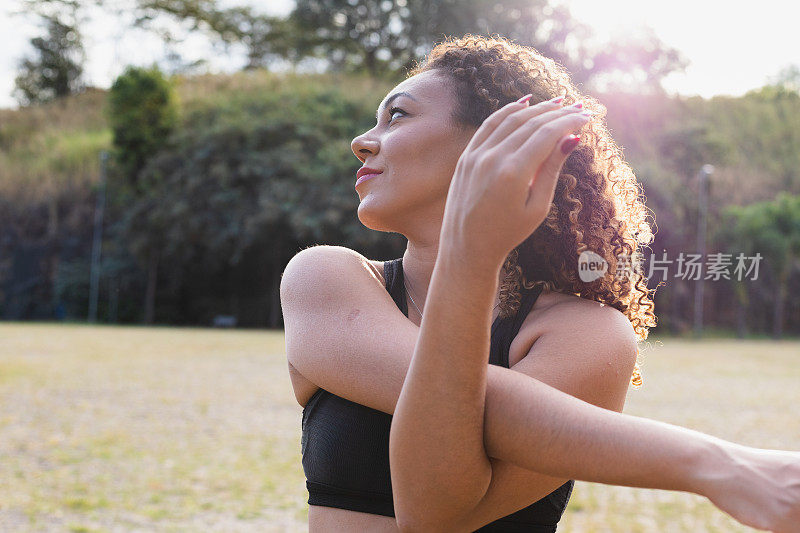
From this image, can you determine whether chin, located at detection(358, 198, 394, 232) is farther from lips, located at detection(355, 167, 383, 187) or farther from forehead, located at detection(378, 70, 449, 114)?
forehead, located at detection(378, 70, 449, 114)

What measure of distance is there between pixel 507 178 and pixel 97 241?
1444 inches

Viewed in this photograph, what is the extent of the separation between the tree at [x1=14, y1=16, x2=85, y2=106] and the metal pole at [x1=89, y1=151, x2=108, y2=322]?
16091 mm

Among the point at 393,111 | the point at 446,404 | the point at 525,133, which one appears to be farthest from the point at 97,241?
the point at 525,133

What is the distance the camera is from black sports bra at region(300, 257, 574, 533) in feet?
4.54

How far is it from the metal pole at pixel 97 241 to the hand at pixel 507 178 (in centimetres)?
3489

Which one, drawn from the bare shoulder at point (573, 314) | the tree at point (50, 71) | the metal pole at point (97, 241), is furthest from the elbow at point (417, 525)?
the tree at point (50, 71)

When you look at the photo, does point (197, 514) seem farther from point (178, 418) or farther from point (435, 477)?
point (435, 477)

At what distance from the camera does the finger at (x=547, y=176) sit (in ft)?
3.29

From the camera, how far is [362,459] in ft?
4.55

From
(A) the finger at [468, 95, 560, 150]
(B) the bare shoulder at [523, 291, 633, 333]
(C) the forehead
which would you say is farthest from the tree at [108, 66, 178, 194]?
(A) the finger at [468, 95, 560, 150]

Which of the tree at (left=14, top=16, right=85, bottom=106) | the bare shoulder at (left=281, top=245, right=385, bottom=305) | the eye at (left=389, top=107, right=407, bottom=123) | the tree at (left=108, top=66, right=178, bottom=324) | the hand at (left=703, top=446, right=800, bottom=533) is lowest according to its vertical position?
the hand at (left=703, top=446, right=800, bottom=533)

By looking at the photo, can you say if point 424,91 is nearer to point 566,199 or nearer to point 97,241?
point 566,199

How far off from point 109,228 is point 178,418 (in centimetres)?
2737

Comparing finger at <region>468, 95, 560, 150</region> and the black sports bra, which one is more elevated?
finger at <region>468, 95, 560, 150</region>
